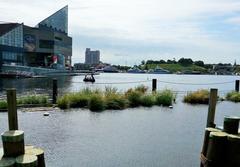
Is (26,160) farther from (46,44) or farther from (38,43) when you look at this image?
(46,44)

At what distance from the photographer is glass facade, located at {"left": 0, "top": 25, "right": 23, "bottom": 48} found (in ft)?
329

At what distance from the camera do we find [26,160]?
5.82 meters

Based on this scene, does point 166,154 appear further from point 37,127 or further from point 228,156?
point 37,127

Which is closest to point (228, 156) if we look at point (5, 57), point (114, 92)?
point (114, 92)

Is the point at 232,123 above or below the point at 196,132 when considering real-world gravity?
above

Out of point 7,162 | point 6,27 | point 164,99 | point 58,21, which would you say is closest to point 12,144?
point 7,162

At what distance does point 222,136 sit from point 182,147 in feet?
14.3

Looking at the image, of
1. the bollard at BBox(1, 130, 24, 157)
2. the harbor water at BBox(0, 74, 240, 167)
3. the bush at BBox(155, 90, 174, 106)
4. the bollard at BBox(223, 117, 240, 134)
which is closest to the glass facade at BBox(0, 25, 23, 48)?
the bush at BBox(155, 90, 174, 106)

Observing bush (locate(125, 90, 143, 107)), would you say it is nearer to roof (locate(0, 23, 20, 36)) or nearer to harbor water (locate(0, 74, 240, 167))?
harbor water (locate(0, 74, 240, 167))

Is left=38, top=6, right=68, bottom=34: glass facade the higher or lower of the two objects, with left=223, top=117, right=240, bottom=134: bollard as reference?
higher

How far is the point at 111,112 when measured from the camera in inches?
796

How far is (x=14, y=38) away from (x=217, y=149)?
104 meters

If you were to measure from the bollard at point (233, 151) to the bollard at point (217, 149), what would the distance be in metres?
0.10

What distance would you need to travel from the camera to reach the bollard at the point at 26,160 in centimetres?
570
